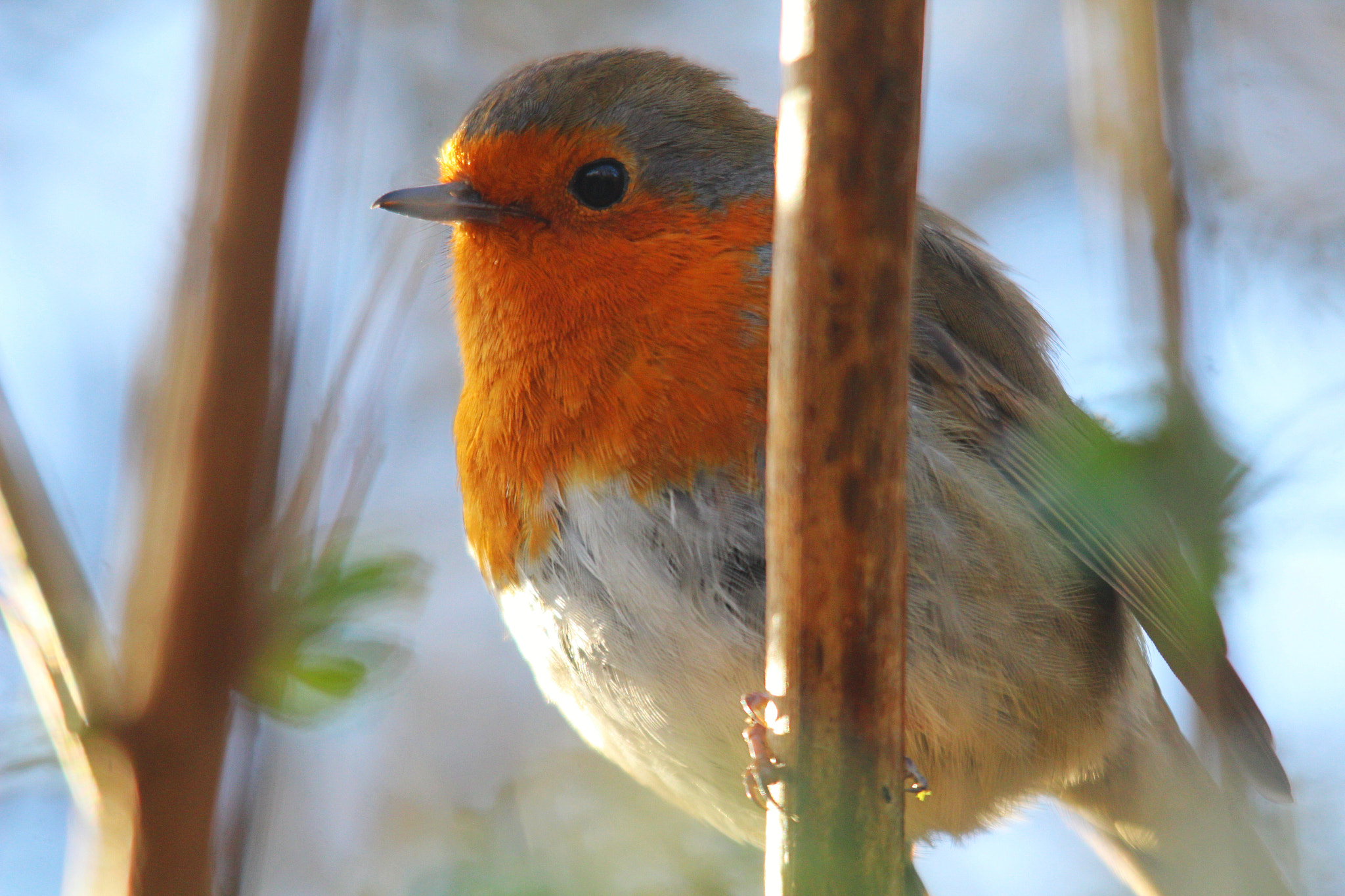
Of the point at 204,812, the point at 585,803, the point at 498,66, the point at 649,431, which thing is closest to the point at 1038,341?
the point at 649,431

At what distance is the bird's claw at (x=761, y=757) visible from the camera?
1.71 metres

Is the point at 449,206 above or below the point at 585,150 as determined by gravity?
below

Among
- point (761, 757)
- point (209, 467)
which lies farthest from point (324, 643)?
point (761, 757)

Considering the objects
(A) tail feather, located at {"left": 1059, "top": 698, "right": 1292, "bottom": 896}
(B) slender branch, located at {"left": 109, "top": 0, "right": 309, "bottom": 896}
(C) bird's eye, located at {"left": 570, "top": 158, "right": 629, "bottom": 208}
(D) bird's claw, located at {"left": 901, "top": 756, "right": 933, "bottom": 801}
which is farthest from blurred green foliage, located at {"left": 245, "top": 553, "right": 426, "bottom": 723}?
(A) tail feather, located at {"left": 1059, "top": 698, "right": 1292, "bottom": 896}

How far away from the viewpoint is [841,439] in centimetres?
161

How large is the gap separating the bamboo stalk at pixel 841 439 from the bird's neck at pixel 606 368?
2.50 feet

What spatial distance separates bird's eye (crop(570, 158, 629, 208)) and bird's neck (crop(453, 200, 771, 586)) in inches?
5.7

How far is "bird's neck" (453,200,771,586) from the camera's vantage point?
2.44 metres

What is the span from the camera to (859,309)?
A: 5.13 feet

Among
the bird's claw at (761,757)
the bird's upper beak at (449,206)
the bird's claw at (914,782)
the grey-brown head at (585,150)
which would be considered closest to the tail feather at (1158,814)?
the bird's claw at (914,782)

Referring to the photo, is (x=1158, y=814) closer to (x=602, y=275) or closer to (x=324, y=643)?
(x=602, y=275)

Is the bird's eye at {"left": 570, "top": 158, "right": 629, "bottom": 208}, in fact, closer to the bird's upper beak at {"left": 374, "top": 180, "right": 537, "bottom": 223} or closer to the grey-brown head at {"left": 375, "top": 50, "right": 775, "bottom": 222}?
the grey-brown head at {"left": 375, "top": 50, "right": 775, "bottom": 222}

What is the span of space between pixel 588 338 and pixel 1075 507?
1.06 meters

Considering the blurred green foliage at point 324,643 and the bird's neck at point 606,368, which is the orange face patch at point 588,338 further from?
the blurred green foliage at point 324,643
